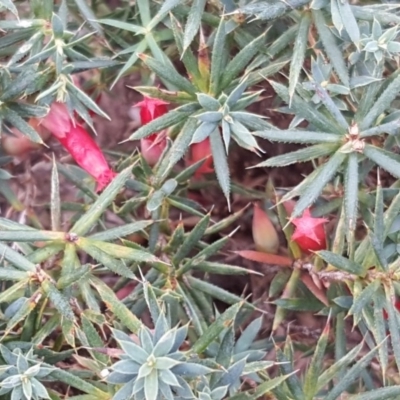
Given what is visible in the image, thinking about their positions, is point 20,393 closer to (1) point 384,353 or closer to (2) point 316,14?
(1) point 384,353

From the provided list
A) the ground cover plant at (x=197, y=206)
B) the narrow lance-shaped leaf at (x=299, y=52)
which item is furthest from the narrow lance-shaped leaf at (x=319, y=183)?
the narrow lance-shaped leaf at (x=299, y=52)

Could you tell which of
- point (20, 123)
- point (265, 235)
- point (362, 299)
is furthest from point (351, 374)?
point (20, 123)

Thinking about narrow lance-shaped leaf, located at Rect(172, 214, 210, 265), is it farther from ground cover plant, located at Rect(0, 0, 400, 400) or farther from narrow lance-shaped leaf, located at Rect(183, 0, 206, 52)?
narrow lance-shaped leaf, located at Rect(183, 0, 206, 52)

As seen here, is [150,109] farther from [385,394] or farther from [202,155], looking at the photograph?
[385,394]

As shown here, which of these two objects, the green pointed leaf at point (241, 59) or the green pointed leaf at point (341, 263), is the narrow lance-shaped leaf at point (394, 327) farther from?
the green pointed leaf at point (241, 59)

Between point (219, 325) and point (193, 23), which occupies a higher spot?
point (193, 23)

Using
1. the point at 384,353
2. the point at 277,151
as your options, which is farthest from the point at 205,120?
the point at 277,151

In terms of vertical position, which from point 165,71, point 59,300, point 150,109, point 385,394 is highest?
point 165,71
